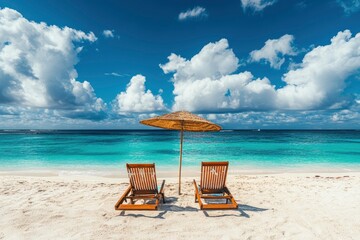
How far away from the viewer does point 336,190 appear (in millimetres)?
6699

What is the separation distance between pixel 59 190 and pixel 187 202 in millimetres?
4073

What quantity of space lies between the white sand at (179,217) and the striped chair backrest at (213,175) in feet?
2.10

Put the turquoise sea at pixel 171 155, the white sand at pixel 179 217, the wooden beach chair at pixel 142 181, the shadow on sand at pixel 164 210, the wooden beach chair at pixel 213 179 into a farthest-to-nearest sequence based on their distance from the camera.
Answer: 1. the turquoise sea at pixel 171 155
2. the wooden beach chair at pixel 213 179
3. the wooden beach chair at pixel 142 181
4. the shadow on sand at pixel 164 210
5. the white sand at pixel 179 217

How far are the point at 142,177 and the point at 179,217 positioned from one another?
1.32m

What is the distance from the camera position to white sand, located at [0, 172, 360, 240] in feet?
12.5

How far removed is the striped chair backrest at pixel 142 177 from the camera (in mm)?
5053

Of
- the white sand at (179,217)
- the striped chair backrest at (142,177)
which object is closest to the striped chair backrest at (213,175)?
the white sand at (179,217)

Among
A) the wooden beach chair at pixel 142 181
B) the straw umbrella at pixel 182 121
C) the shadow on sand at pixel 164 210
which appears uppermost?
the straw umbrella at pixel 182 121

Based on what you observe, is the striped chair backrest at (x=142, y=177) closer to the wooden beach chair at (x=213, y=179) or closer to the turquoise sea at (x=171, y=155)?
the wooden beach chair at (x=213, y=179)

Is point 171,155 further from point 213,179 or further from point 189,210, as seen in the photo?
point 189,210

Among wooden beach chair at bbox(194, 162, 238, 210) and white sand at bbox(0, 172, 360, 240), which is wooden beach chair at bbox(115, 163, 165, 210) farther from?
wooden beach chair at bbox(194, 162, 238, 210)

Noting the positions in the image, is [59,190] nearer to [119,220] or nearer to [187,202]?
[119,220]

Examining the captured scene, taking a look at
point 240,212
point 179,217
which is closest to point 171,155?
point 240,212

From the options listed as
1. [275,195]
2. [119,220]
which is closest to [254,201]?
[275,195]
